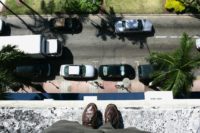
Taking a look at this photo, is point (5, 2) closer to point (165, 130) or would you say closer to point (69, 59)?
point (69, 59)

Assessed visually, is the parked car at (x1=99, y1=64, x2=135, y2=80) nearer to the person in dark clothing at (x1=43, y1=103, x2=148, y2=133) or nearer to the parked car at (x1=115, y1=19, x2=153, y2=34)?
the parked car at (x1=115, y1=19, x2=153, y2=34)

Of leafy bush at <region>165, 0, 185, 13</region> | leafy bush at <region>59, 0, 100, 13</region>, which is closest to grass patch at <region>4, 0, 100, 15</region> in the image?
leafy bush at <region>59, 0, 100, 13</region>

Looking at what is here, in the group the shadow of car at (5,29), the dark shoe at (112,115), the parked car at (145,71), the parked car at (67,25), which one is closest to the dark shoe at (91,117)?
the dark shoe at (112,115)

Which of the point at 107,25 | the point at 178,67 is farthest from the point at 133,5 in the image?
the point at 178,67

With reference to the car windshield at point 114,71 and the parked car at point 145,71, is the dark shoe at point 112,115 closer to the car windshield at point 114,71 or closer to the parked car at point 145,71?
the parked car at point 145,71

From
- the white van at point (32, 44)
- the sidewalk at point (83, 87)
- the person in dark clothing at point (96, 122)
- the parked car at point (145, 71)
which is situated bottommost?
the person in dark clothing at point (96, 122)

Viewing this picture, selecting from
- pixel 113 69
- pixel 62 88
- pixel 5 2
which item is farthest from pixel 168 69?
pixel 5 2
